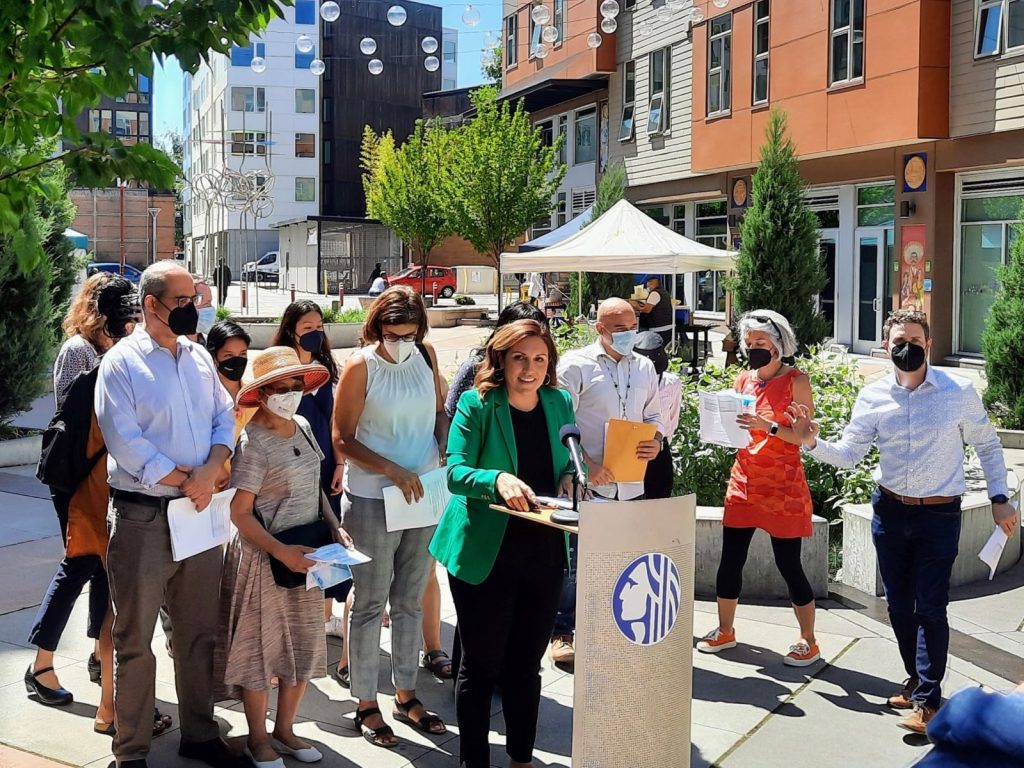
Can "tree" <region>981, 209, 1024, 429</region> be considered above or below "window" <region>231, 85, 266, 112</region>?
below

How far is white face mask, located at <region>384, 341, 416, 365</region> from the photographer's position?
5.24 metres

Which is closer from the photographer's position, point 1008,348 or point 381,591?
point 381,591

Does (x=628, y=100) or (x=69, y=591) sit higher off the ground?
(x=628, y=100)

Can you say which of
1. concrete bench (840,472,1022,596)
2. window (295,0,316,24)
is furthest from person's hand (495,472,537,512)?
window (295,0,316,24)

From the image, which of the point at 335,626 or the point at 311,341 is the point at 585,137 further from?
the point at 335,626

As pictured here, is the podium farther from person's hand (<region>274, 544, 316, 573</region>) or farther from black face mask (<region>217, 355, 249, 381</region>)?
black face mask (<region>217, 355, 249, 381</region>)

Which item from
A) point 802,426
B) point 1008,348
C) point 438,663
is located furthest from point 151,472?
point 1008,348

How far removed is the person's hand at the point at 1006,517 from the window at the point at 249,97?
246ft

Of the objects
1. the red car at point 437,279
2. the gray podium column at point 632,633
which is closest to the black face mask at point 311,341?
the gray podium column at point 632,633

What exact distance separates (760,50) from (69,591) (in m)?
22.5

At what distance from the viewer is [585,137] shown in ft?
120

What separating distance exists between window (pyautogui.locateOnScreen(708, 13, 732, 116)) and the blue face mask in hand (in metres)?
21.0

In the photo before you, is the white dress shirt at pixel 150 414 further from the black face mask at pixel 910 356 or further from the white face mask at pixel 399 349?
the black face mask at pixel 910 356

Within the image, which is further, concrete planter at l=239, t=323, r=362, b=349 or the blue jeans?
concrete planter at l=239, t=323, r=362, b=349
